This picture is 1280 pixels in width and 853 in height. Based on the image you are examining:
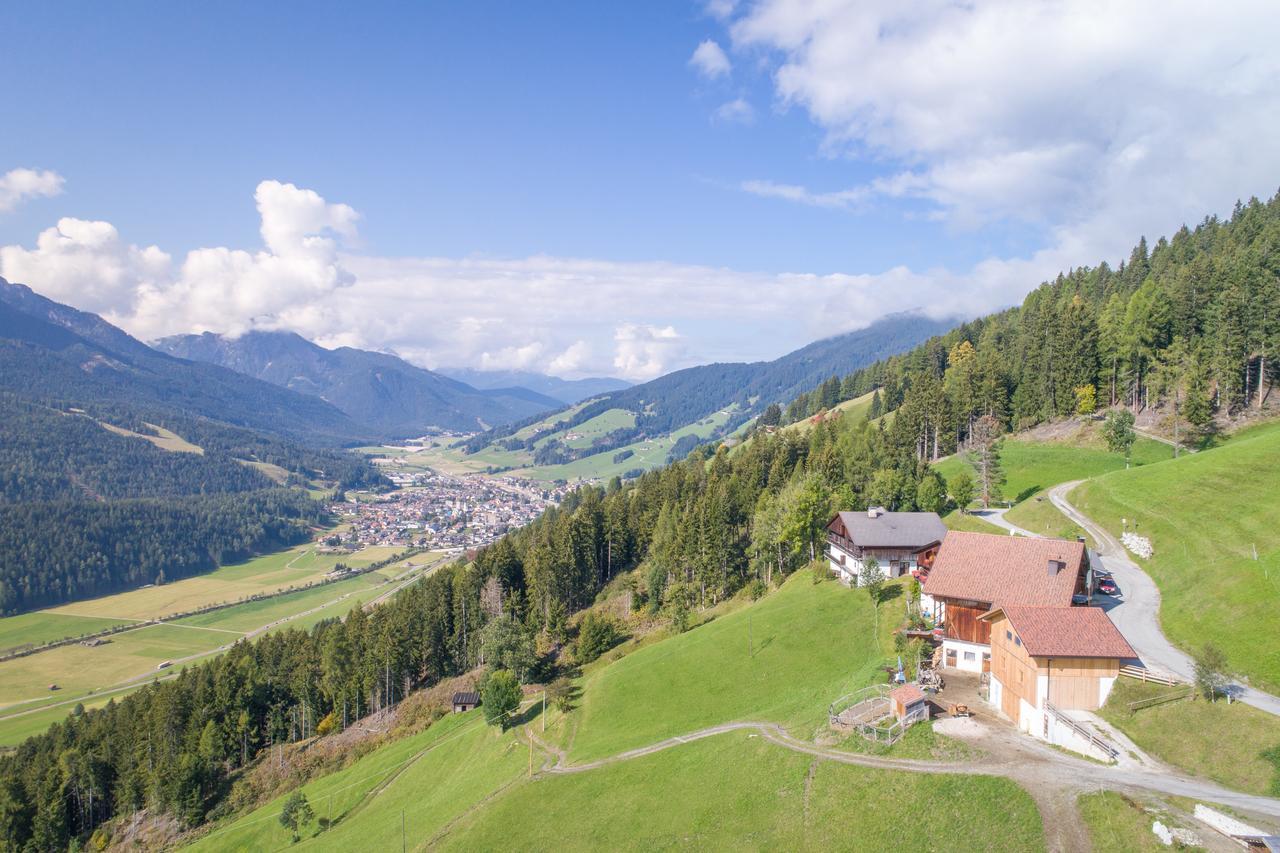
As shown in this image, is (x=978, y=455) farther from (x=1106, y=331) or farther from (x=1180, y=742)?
(x=1180, y=742)

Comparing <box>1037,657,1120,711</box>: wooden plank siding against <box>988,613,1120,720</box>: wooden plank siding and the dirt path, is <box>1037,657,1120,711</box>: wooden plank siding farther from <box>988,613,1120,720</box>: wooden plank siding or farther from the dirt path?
the dirt path

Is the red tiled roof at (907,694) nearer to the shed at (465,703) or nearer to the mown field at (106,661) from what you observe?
the shed at (465,703)

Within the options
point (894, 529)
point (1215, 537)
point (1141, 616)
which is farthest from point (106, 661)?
point (1215, 537)

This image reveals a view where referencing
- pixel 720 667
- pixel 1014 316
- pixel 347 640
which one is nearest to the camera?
pixel 720 667

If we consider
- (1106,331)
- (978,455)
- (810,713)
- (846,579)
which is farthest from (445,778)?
(1106,331)

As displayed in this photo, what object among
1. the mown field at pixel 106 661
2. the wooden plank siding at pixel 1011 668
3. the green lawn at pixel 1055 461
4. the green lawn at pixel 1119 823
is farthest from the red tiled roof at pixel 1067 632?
the mown field at pixel 106 661

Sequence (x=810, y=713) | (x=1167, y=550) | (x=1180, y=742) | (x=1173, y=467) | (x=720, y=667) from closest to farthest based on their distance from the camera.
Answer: (x=1180, y=742) → (x=810, y=713) → (x=1167, y=550) → (x=720, y=667) → (x=1173, y=467)

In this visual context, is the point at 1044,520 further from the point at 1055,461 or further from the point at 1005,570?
the point at 1005,570
